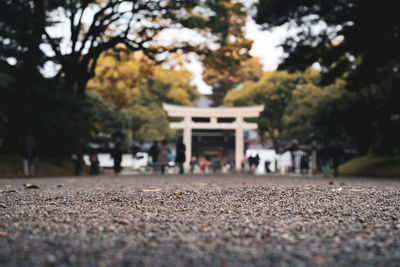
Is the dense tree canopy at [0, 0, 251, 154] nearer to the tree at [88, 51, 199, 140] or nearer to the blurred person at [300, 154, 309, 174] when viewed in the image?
the blurred person at [300, 154, 309, 174]

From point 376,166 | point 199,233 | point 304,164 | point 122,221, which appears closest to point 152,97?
point 304,164

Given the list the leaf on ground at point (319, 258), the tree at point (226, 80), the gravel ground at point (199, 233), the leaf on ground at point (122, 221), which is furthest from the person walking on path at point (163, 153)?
the tree at point (226, 80)

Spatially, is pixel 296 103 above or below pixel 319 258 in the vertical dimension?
above

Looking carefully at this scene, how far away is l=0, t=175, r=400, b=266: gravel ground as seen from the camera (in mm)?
2271

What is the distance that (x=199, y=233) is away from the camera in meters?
2.89

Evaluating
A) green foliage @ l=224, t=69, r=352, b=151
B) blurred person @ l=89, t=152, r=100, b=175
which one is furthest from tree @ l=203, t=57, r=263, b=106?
blurred person @ l=89, t=152, r=100, b=175

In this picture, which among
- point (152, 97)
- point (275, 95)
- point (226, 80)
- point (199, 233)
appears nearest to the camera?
point (199, 233)

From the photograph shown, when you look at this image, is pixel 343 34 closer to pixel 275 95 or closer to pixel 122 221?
pixel 122 221

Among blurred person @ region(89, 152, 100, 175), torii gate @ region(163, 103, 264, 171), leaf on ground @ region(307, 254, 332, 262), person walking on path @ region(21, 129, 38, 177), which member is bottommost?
leaf on ground @ region(307, 254, 332, 262)

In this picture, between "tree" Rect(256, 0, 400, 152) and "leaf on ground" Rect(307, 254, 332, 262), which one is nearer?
"leaf on ground" Rect(307, 254, 332, 262)

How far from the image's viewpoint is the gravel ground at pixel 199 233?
→ 2271 mm

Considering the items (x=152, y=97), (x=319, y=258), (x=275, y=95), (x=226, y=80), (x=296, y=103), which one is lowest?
(x=319, y=258)

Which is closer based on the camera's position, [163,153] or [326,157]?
[163,153]

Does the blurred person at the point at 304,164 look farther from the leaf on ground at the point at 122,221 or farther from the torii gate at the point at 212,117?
the leaf on ground at the point at 122,221
